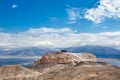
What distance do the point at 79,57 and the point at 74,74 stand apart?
40101 millimetres

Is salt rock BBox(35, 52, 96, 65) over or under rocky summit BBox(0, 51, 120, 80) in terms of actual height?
over

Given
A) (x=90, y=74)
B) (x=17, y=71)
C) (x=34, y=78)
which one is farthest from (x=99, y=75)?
(x=17, y=71)

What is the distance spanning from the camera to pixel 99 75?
54625 mm

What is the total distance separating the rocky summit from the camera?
5506cm

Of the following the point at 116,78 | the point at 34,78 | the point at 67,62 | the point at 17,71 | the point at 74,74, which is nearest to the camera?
the point at 116,78

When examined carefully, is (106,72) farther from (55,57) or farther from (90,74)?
(55,57)

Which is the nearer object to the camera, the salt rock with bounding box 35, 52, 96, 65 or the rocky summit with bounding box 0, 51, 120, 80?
the rocky summit with bounding box 0, 51, 120, 80

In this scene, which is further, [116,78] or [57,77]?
[57,77]

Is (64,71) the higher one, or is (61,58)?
(61,58)

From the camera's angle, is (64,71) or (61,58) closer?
(64,71)

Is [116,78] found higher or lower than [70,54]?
lower

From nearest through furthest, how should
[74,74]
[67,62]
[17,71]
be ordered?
[74,74] → [17,71] → [67,62]

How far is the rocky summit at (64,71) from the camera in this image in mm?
55062

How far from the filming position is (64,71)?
59625mm
